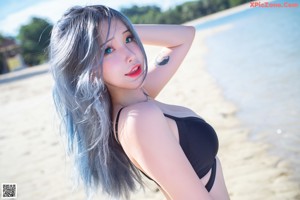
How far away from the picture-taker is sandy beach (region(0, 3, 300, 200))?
2.82 m

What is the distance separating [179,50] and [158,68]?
181 millimetres

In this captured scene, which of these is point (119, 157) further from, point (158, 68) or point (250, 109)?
point (250, 109)

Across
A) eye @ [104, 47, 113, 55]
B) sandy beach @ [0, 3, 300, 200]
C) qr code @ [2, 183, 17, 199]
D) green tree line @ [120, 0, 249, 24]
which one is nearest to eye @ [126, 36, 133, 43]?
eye @ [104, 47, 113, 55]

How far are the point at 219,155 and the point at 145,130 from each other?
103 inches

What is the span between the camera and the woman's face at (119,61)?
129cm

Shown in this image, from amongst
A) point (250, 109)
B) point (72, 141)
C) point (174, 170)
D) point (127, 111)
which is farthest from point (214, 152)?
point (250, 109)

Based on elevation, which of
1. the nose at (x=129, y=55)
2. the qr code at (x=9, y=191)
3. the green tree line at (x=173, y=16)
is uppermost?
the nose at (x=129, y=55)

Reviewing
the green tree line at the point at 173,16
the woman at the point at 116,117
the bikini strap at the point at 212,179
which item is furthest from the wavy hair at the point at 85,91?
the green tree line at the point at 173,16

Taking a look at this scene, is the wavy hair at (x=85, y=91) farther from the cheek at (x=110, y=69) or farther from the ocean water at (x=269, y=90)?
the ocean water at (x=269, y=90)

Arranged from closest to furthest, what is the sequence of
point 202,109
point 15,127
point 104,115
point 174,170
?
point 174,170
point 104,115
point 202,109
point 15,127

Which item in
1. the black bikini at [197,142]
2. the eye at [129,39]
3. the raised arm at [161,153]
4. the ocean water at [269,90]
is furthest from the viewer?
the ocean water at [269,90]

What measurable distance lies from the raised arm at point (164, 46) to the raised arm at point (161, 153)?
2.37ft

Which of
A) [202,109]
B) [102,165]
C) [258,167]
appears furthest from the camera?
[202,109]

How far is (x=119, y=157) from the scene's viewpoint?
1506 millimetres
